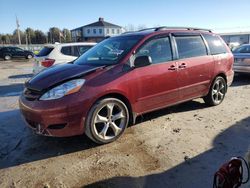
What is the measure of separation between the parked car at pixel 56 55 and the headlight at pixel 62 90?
18.2 feet

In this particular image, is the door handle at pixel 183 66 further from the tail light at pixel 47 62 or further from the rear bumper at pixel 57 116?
the tail light at pixel 47 62

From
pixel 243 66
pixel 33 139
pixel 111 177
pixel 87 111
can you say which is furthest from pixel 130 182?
pixel 243 66

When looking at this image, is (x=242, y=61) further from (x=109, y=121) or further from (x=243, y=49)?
(x=109, y=121)

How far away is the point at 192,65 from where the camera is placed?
5621mm

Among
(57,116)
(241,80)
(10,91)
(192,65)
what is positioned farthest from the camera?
(241,80)

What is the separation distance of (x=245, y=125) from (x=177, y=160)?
82.8 inches

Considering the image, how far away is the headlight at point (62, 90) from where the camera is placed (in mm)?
3979

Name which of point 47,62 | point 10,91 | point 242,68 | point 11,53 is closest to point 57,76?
point 47,62

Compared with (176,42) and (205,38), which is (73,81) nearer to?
(176,42)

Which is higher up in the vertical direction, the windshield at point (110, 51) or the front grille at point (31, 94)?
the windshield at point (110, 51)

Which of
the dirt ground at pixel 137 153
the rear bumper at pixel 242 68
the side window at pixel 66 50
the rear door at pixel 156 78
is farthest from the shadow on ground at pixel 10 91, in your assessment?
the rear bumper at pixel 242 68

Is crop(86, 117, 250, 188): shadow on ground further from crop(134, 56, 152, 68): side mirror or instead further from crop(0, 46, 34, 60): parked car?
crop(0, 46, 34, 60): parked car

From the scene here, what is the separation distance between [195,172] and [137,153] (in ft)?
3.03

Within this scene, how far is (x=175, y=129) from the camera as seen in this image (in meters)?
4.99
